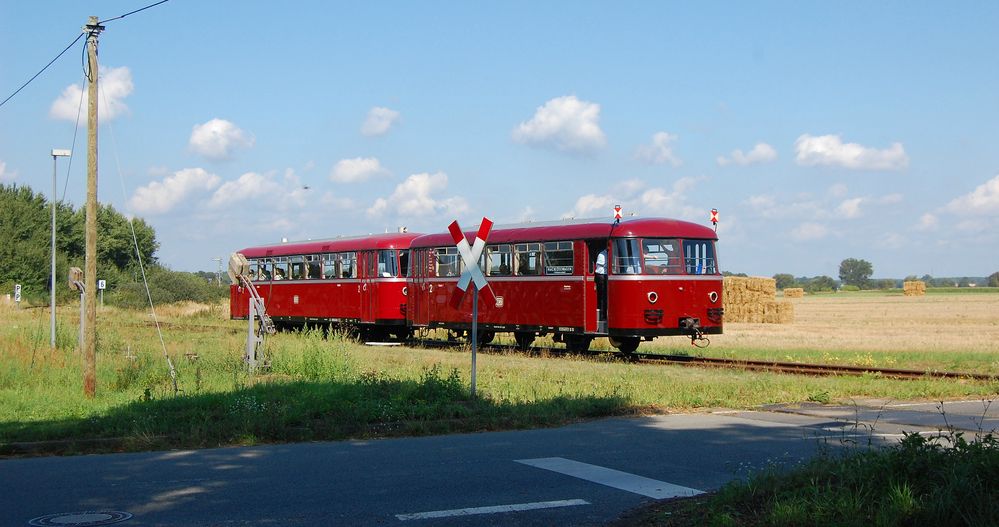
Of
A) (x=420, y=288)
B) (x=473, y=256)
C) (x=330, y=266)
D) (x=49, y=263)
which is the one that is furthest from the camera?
(x=49, y=263)

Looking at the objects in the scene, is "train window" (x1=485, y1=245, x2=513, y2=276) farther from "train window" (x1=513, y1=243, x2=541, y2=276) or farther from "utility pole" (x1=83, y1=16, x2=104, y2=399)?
"utility pole" (x1=83, y1=16, x2=104, y2=399)

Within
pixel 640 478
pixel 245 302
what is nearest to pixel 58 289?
pixel 245 302

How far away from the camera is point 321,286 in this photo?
3388 centimetres

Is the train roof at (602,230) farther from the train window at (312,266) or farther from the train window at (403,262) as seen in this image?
the train window at (312,266)

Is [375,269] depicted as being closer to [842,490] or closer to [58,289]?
[842,490]

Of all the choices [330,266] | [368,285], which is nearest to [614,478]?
[368,285]

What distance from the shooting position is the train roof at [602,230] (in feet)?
76.5

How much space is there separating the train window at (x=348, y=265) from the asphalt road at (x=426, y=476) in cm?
2052

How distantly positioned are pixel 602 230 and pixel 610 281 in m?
1.19

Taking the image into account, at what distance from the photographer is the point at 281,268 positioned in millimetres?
36531

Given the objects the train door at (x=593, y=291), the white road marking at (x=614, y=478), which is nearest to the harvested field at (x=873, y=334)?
the train door at (x=593, y=291)

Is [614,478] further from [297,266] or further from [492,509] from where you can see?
[297,266]

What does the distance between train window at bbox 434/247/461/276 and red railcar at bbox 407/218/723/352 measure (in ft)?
5.11

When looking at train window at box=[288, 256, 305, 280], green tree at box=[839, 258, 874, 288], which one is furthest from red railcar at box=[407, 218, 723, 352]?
green tree at box=[839, 258, 874, 288]
